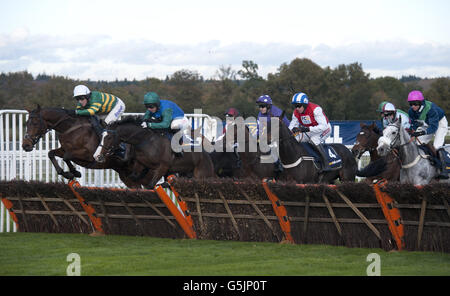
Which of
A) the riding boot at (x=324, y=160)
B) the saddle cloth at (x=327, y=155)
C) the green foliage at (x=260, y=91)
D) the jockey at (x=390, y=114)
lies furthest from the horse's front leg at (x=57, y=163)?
the green foliage at (x=260, y=91)

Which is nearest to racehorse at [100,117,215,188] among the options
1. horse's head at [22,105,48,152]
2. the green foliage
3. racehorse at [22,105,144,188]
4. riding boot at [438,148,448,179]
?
racehorse at [22,105,144,188]

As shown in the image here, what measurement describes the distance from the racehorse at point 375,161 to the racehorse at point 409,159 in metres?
0.13

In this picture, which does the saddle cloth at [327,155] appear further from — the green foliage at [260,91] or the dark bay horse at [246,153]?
the green foliage at [260,91]

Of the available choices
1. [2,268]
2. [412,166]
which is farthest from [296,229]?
[2,268]

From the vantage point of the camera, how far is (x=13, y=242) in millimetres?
9047

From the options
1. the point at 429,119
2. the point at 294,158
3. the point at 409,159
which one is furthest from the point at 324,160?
the point at 409,159

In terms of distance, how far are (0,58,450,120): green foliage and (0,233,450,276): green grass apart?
24574mm

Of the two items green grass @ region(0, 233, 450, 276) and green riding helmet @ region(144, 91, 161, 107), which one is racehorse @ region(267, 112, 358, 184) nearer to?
green grass @ region(0, 233, 450, 276)

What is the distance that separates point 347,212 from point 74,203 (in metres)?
3.81

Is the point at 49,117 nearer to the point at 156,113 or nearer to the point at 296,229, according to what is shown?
the point at 156,113

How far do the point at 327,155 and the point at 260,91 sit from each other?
2933 centimetres

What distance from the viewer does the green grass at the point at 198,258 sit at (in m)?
6.56

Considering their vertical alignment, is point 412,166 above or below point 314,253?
above

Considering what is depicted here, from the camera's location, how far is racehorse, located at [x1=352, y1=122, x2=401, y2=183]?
9766 mm
